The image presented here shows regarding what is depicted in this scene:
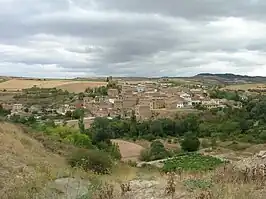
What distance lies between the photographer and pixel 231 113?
2906 inches

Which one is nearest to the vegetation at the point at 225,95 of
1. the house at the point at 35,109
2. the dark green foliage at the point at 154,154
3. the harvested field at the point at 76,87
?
the harvested field at the point at 76,87

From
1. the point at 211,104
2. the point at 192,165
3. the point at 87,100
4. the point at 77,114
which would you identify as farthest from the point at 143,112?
the point at 192,165

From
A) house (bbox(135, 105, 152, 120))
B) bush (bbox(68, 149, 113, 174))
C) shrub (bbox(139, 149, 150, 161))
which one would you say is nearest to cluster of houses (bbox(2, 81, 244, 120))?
house (bbox(135, 105, 152, 120))

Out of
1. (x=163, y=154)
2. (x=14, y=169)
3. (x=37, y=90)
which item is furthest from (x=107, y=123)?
(x=14, y=169)

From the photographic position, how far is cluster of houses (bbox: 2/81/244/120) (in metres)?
81.1

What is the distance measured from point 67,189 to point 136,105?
85157mm

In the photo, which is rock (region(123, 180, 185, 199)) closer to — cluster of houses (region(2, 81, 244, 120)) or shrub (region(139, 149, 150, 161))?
shrub (region(139, 149, 150, 161))

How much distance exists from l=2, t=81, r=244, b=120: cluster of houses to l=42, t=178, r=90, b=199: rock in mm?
69534

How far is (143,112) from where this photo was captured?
8450 centimetres

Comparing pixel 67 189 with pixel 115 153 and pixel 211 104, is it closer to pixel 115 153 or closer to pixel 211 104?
pixel 115 153

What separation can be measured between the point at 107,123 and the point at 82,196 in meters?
58.1

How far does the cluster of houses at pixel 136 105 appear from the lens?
8112 centimetres

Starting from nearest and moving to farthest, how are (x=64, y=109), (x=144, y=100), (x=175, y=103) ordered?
(x=64, y=109)
(x=175, y=103)
(x=144, y=100)

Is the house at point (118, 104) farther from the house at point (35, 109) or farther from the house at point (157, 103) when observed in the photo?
the house at point (35, 109)
